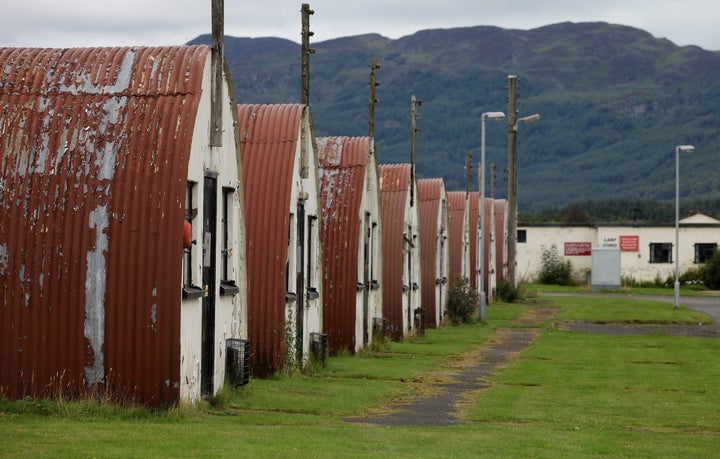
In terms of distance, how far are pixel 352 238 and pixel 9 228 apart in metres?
13.3

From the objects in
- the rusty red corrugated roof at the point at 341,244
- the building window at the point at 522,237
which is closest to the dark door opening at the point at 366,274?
the rusty red corrugated roof at the point at 341,244

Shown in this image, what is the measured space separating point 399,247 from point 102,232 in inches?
787

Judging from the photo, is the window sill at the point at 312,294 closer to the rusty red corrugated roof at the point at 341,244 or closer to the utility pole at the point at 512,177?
the rusty red corrugated roof at the point at 341,244

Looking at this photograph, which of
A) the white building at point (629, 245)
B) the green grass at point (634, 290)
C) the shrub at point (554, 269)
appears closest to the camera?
the green grass at point (634, 290)

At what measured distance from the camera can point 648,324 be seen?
44062mm

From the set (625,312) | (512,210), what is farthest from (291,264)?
(512,210)

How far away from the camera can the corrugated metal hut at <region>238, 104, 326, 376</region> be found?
2191cm

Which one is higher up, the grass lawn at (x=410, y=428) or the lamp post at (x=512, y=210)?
the lamp post at (x=512, y=210)

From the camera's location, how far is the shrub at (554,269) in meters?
89.4

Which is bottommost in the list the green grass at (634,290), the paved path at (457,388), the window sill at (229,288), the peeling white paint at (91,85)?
the paved path at (457,388)

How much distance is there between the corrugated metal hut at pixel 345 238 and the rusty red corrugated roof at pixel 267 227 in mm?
5120

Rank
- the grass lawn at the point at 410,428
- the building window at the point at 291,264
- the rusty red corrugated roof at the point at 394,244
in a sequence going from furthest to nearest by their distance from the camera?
1. the rusty red corrugated roof at the point at 394,244
2. the building window at the point at 291,264
3. the grass lawn at the point at 410,428

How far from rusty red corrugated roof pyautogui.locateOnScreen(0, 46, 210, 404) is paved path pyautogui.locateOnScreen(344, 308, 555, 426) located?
2932mm

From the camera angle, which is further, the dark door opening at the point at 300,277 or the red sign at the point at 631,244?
the red sign at the point at 631,244
